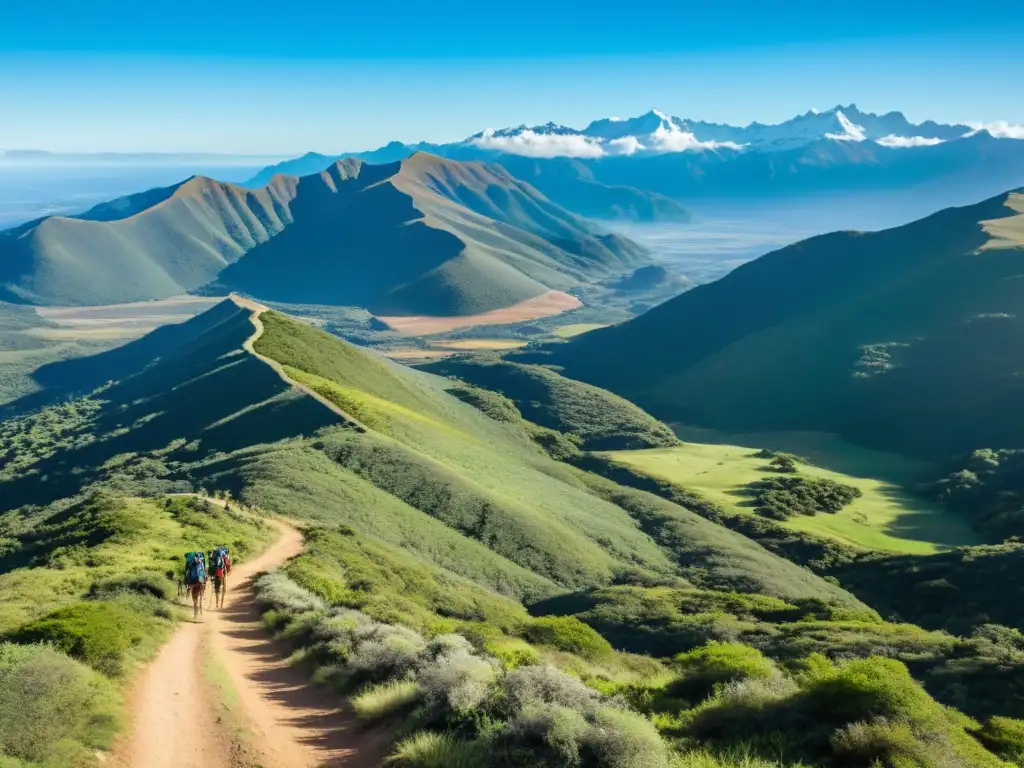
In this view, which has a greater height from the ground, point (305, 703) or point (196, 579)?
point (305, 703)

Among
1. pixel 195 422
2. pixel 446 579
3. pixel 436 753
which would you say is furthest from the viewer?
pixel 195 422

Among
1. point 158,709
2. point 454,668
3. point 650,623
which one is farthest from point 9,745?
point 650,623

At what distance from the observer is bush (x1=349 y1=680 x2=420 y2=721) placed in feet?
52.2

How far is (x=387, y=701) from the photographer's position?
1622 cm

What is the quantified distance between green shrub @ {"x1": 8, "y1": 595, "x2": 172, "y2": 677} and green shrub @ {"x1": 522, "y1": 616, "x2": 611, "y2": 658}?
550 inches

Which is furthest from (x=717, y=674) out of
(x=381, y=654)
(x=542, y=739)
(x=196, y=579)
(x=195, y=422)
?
(x=195, y=422)

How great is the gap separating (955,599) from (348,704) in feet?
215

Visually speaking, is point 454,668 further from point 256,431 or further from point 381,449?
point 256,431

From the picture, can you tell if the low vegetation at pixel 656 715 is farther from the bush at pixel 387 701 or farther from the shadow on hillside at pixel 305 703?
the shadow on hillside at pixel 305 703

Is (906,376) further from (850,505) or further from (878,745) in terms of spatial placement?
(878,745)

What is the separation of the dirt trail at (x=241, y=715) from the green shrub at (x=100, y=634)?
2.01ft

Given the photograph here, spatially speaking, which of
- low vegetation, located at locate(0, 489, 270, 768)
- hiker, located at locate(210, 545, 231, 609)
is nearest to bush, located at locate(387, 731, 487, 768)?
low vegetation, located at locate(0, 489, 270, 768)

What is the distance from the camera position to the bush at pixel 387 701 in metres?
15.9

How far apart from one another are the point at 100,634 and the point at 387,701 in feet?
25.2
